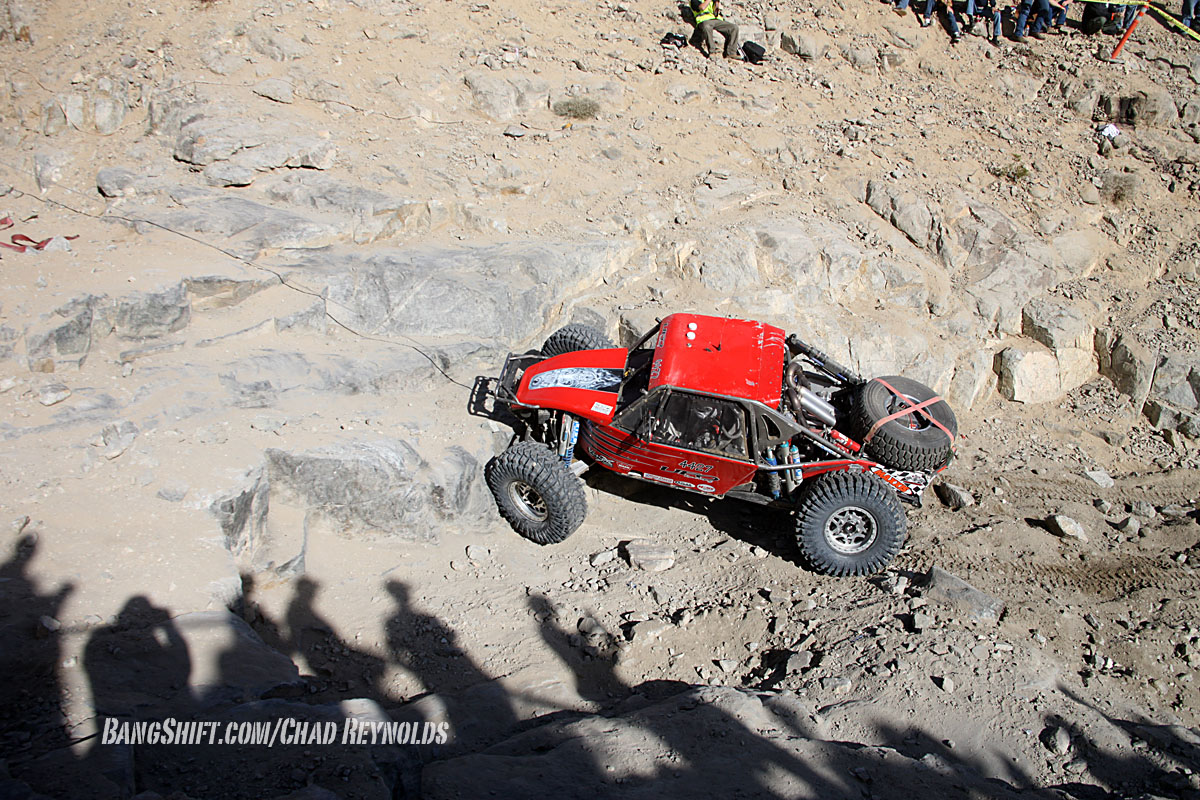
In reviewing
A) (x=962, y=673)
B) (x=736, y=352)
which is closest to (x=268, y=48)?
(x=736, y=352)

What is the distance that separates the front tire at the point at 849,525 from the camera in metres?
6.07

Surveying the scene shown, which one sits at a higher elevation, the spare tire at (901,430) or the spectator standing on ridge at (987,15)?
the spectator standing on ridge at (987,15)

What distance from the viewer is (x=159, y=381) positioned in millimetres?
6438

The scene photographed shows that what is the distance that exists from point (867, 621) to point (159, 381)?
6.52m

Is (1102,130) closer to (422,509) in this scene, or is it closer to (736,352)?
(736,352)

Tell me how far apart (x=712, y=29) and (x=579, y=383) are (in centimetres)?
822

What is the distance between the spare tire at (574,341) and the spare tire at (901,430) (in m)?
2.69

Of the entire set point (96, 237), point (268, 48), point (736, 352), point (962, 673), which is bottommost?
point (962, 673)

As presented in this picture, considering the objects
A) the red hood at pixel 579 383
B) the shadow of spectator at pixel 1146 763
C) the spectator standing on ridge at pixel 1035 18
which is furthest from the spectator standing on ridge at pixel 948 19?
the shadow of spectator at pixel 1146 763

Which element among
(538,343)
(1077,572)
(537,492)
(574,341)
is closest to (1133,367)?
(1077,572)

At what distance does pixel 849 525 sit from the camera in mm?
6309

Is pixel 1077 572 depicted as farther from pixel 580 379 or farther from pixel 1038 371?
pixel 580 379

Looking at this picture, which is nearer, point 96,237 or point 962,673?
point 962,673

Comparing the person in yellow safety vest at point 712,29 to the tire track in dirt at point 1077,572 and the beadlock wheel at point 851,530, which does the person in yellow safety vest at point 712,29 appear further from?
the tire track in dirt at point 1077,572
